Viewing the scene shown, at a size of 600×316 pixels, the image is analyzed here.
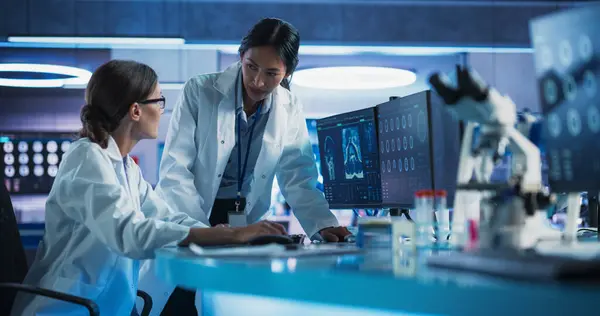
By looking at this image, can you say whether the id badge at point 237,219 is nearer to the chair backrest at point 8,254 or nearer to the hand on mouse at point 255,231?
the hand on mouse at point 255,231

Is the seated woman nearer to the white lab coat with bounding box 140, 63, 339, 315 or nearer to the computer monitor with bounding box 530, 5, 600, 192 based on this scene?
the white lab coat with bounding box 140, 63, 339, 315

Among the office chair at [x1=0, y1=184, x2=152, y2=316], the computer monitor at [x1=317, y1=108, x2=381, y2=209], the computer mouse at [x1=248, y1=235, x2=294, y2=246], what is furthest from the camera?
the computer monitor at [x1=317, y1=108, x2=381, y2=209]

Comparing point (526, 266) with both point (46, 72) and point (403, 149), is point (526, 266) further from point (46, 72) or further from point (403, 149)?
point (46, 72)

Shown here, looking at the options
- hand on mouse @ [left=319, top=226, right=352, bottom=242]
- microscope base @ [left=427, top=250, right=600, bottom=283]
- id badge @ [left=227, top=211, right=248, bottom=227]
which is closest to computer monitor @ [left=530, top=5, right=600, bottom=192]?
microscope base @ [left=427, top=250, right=600, bottom=283]

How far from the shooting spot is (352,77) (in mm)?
6699

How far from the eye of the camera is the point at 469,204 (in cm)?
181

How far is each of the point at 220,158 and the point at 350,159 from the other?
1.86ft

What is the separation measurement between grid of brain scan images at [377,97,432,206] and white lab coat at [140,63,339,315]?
0.30 metres

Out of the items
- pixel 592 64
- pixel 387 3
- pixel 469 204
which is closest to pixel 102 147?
pixel 469 204

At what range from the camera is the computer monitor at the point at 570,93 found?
1.48m

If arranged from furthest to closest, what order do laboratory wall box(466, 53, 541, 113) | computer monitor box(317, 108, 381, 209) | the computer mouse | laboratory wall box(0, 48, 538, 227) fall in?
laboratory wall box(466, 53, 541, 113), laboratory wall box(0, 48, 538, 227), computer monitor box(317, 108, 381, 209), the computer mouse

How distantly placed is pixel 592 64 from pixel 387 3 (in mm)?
5588

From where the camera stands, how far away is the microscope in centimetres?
140

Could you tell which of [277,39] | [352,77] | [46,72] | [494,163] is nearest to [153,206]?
[277,39]
